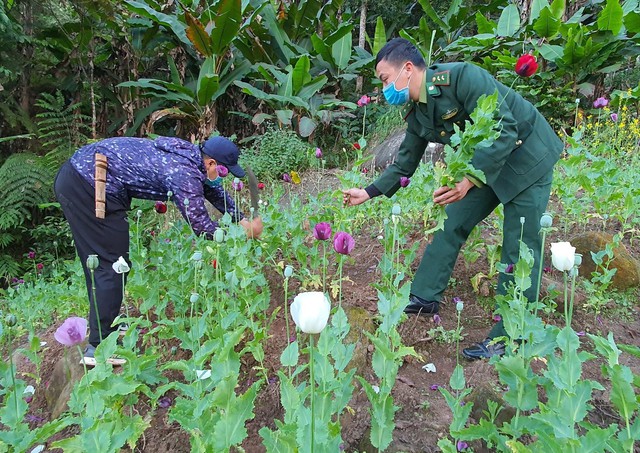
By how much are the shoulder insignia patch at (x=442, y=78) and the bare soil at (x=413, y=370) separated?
1.34m

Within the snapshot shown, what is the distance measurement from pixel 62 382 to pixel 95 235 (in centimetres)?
84

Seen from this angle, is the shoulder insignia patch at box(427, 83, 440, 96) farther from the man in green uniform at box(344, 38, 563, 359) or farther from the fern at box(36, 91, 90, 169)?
the fern at box(36, 91, 90, 169)

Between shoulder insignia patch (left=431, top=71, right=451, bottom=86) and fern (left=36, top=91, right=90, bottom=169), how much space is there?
6761 millimetres

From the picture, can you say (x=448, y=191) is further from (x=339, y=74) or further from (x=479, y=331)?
(x=339, y=74)

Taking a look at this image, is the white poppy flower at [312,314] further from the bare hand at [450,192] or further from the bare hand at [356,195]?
the bare hand at [356,195]

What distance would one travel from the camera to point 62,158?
7.26 m

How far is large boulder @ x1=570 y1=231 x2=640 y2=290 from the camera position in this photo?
118 inches

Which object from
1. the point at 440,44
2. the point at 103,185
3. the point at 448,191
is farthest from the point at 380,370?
the point at 440,44

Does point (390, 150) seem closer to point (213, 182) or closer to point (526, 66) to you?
point (213, 182)

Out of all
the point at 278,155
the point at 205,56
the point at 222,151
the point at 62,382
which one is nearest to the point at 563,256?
the point at 222,151

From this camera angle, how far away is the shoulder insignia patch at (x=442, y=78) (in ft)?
7.66

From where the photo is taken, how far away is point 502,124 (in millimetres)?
2135

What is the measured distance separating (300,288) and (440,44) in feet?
27.8

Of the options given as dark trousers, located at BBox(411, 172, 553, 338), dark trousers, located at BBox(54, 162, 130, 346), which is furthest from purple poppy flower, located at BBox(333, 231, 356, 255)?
dark trousers, located at BBox(54, 162, 130, 346)
